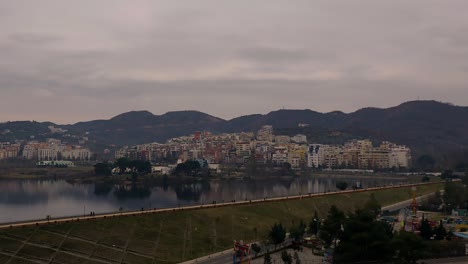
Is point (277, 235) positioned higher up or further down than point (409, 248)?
further down

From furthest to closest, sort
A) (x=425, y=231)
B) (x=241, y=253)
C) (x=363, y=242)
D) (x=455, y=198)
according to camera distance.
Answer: (x=455, y=198)
(x=425, y=231)
(x=241, y=253)
(x=363, y=242)

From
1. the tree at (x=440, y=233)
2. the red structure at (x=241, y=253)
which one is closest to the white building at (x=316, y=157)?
the tree at (x=440, y=233)

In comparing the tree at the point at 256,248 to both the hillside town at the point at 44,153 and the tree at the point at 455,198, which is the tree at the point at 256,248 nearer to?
the tree at the point at 455,198

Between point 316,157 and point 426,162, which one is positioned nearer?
point 426,162

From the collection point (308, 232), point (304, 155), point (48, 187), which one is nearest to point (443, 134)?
point (304, 155)

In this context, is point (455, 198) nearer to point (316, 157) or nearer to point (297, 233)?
point (297, 233)

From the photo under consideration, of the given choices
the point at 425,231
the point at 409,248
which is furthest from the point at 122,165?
the point at 409,248

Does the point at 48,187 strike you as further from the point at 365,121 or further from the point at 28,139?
the point at 365,121
